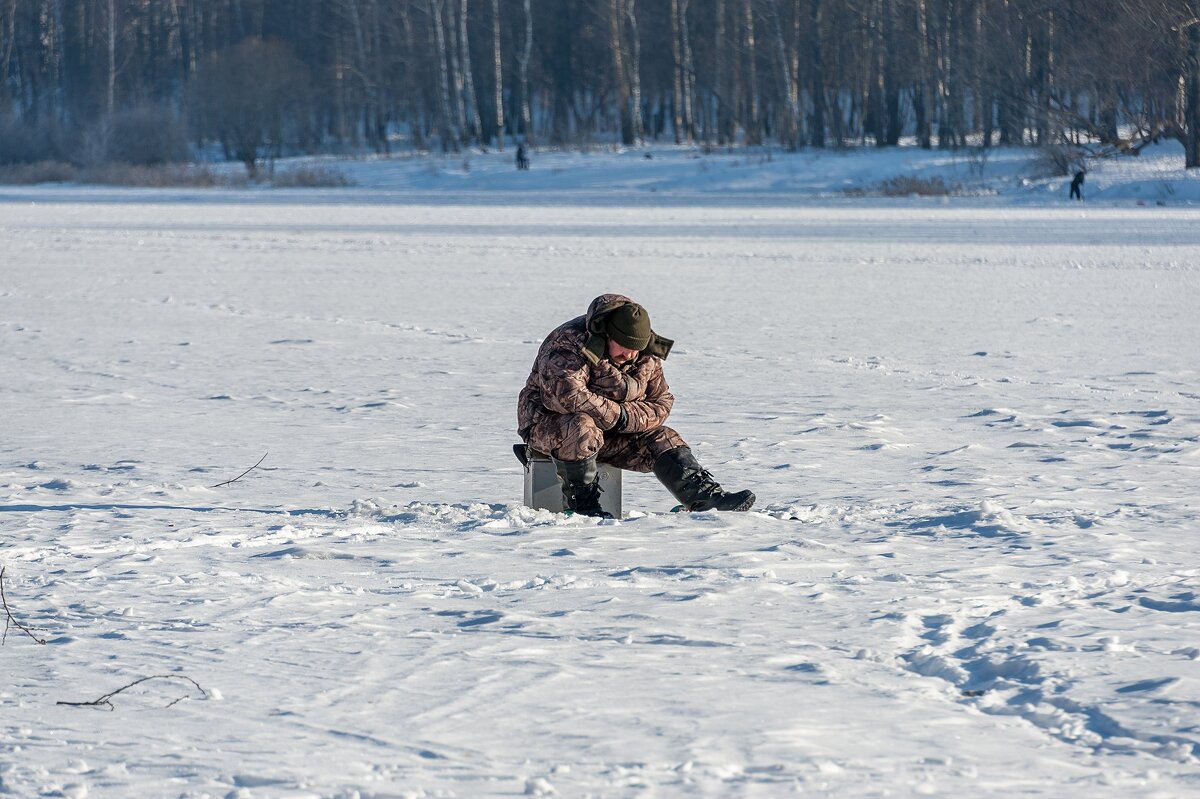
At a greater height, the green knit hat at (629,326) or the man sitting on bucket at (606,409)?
the green knit hat at (629,326)

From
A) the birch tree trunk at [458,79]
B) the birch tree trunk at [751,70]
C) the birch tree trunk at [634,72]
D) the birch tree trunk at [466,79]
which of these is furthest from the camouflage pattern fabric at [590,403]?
the birch tree trunk at [466,79]

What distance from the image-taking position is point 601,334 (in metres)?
5.16

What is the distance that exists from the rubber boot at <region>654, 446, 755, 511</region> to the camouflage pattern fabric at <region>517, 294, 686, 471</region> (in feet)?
0.17

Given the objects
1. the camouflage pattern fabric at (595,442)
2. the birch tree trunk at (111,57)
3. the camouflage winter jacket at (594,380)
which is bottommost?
the camouflage pattern fabric at (595,442)

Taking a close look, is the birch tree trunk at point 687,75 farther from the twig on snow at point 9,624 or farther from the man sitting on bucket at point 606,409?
the twig on snow at point 9,624

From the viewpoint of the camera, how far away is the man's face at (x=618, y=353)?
5160 mm

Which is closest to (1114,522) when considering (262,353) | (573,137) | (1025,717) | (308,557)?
(1025,717)

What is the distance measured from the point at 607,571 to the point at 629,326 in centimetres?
83

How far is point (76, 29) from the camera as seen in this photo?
238 feet

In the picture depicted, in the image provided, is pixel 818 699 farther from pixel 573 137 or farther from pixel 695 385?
pixel 573 137

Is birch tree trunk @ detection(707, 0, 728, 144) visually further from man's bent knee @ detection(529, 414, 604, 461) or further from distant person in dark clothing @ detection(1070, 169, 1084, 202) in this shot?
man's bent knee @ detection(529, 414, 604, 461)

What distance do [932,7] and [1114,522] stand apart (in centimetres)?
4051

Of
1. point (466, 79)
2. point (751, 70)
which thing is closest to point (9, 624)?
point (751, 70)

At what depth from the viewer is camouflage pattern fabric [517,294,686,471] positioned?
5.18 meters
